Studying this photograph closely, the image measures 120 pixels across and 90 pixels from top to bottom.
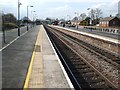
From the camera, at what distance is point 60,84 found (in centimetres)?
1036

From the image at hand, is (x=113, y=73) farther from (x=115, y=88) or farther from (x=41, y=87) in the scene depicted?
(x=41, y=87)

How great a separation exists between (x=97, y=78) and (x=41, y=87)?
428cm

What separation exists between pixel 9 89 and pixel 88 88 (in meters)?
3.54

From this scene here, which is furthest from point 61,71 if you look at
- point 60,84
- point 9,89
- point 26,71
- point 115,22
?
point 115,22

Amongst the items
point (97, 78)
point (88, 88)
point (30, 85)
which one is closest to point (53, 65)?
point (97, 78)

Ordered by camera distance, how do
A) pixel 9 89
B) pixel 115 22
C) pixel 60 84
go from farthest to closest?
pixel 115 22, pixel 60 84, pixel 9 89

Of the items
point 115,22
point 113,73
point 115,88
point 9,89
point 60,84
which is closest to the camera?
point 9,89

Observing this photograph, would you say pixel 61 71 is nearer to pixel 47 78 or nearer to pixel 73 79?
pixel 73 79

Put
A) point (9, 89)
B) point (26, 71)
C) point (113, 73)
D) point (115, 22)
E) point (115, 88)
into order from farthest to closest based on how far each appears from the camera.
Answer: point (115, 22) < point (113, 73) < point (26, 71) < point (115, 88) < point (9, 89)

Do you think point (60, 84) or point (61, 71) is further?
point (61, 71)

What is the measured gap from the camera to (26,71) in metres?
12.9

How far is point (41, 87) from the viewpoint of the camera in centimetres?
977

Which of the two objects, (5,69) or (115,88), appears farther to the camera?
(5,69)

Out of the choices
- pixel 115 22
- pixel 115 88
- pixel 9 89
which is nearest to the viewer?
pixel 9 89
